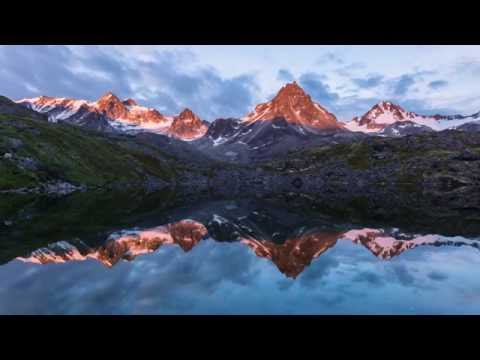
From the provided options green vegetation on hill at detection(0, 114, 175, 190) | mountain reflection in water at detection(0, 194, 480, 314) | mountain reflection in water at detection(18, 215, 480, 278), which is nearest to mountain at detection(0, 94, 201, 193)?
green vegetation on hill at detection(0, 114, 175, 190)

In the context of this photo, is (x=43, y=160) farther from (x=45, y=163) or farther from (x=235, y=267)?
(x=235, y=267)

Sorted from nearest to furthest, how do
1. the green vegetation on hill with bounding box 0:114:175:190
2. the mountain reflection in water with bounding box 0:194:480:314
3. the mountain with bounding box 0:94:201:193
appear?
the mountain reflection in water with bounding box 0:194:480:314 → the mountain with bounding box 0:94:201:193 → the green vegetation on hill with bounding box 0:114:175:190

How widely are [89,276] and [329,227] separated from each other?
1539 inches

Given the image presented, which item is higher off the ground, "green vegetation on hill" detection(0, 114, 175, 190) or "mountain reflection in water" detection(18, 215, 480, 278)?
"green vegetation on hill" detection(0, 114, 175, 190)

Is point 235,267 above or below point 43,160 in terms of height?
below

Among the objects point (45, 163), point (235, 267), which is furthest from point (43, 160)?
point (235, 267)

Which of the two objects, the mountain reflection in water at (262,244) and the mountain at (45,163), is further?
the mountain at (45,163)

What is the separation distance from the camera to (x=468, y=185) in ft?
576

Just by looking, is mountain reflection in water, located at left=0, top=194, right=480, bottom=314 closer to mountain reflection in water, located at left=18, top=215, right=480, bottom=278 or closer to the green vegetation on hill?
mountain reflection in water, located at left=18, top=215, right=480, bottom=278

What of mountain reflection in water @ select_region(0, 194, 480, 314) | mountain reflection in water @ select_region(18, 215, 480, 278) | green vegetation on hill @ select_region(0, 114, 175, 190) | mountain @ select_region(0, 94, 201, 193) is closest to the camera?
mountain reflection in water @ select_region(0, 194, 480, 314)

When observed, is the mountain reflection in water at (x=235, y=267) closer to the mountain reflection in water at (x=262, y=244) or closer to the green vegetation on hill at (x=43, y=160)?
the mountain reflection in water at (x=262, y=244)

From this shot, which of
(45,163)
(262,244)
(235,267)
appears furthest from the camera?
(45,163)

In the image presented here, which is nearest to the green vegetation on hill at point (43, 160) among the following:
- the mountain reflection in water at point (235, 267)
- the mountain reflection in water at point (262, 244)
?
the mountain reflection in water at point (235, 267)
